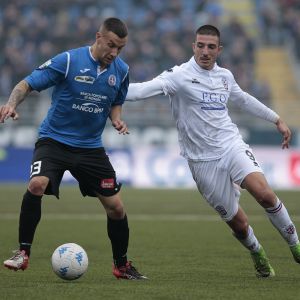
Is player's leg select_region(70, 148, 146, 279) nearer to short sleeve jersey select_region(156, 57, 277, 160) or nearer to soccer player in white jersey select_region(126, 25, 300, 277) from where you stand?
soccer player in white jersey select_region(126, 25, 300, 277)

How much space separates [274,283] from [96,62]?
255 centimetres

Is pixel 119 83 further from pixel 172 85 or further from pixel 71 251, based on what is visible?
pixel 71 251

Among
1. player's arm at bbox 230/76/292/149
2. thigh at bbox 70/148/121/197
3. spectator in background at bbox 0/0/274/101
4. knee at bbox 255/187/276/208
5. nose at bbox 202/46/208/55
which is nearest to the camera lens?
thigh at bbox 70/148/121/197

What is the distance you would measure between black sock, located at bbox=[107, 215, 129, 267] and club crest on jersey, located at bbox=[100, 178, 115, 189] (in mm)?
342

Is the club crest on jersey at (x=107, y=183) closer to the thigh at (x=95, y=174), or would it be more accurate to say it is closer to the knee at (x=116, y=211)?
the thigh at (x=95, y=174)

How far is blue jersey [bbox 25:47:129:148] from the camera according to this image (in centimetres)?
840

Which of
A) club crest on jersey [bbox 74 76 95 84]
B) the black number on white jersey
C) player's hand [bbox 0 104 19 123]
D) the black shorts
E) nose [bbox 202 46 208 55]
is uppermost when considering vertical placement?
nose [bbox 202 46 208 55]

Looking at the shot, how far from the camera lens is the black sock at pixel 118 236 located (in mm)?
8766

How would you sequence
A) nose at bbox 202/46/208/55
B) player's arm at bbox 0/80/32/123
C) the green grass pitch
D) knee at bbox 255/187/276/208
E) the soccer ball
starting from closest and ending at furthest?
1. the green grass pitch
2. player's arm at bbox 0/80/32/123
3. the soccer ball
4. knee at bbox 255/187/276/208
5. nose at bbox 202/46/208/55

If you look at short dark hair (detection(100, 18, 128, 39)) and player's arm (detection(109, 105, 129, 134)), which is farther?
player's arm (detection(109, 105, 129, 134))

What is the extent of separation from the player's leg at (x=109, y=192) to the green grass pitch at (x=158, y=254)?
0.20 meters

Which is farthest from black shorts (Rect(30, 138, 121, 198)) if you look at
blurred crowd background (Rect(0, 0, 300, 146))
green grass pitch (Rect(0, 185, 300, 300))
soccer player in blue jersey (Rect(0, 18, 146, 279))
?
blurred crowd background (Rect(0, 0, 300, 146))

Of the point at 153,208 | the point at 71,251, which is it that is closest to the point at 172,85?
the point at 71,251

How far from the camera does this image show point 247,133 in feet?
89.9
